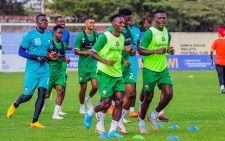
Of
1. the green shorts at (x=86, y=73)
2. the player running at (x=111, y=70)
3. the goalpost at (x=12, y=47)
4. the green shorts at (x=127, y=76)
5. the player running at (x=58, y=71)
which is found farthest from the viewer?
the goalpost at (x=12, y=47)

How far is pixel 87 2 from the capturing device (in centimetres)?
5919

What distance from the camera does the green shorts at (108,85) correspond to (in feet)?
47.2

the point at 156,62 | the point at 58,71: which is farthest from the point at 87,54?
the point at 156,62

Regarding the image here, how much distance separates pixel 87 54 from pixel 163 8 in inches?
1591

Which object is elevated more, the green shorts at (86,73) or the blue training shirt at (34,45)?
the blue training shirt at (34,45)

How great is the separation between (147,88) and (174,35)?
35517mm

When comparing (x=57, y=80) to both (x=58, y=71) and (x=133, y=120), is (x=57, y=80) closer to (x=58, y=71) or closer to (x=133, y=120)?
(x=58, y=71)

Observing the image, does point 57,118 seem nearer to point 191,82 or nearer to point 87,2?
point 191,82

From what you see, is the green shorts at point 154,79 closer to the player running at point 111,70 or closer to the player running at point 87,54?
the player running at point 111,70

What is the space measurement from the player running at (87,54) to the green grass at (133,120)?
2.55 ft

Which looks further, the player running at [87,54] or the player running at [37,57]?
the player running at [87,54]

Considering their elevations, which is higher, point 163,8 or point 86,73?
point 86,73

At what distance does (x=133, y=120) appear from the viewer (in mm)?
18031

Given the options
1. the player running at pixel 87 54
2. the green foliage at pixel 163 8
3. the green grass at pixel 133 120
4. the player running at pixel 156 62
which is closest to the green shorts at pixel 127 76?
the green grass at pixel 133 120
